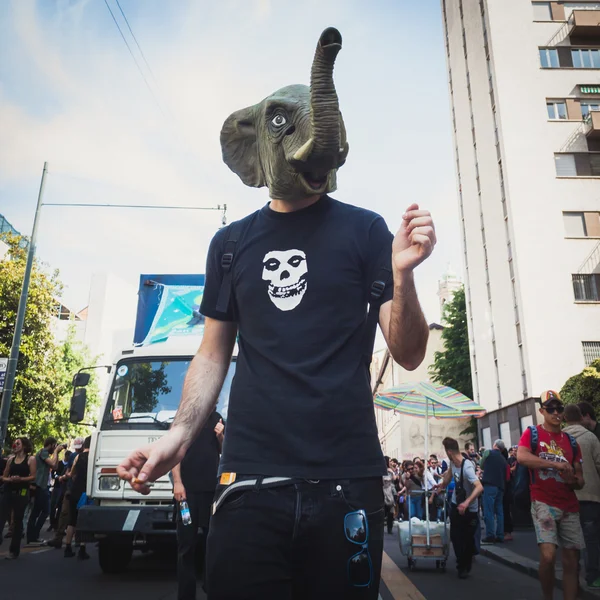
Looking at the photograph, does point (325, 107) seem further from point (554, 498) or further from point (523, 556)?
point (523, 556)

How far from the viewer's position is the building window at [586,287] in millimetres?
30188

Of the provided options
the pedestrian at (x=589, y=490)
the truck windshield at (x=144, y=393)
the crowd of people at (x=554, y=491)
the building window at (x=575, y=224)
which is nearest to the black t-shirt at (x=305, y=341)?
the crowd of people at (x=554, y=491)

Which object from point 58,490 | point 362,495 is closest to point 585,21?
point 58,490

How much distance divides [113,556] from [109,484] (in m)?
1.46

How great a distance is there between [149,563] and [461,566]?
463 centimetres

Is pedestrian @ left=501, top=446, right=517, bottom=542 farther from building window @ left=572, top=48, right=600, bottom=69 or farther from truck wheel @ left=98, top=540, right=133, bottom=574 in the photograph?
building window @ left=572, top=48, right=600, bottom=69

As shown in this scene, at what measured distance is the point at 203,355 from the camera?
7.54ft

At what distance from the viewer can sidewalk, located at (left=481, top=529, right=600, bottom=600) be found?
7.32m

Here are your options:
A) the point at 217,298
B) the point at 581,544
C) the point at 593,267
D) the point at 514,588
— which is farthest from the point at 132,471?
the point at 593,267

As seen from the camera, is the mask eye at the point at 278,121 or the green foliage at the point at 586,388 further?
the green foliage at the point at 586,388

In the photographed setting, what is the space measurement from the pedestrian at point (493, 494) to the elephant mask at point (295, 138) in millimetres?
11865

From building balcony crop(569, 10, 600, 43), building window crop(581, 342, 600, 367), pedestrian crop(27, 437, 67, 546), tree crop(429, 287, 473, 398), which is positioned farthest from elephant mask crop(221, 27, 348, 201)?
tree crop(429, 287, 473, 398)

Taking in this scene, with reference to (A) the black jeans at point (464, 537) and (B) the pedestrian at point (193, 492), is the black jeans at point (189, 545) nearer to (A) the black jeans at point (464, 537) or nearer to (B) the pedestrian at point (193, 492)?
(B) the pedestrian at point (193, 492)

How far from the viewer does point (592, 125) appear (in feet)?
104
